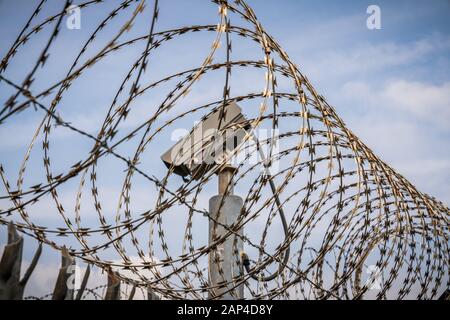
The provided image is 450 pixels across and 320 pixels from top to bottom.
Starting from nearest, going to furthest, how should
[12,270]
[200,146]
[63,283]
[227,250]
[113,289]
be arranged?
1. [12,270]
2. [63,283]
3. [113,289]
4. [227,250]
5. [200,146]

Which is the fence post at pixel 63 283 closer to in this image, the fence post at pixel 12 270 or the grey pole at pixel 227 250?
the fence post at pixel 12 270

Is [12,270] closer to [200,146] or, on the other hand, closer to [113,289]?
[113,289]

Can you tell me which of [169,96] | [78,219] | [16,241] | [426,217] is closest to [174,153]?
[169,96]

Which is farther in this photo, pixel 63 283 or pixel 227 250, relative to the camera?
pixel 227 250

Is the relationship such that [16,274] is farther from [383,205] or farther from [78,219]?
[383,205]

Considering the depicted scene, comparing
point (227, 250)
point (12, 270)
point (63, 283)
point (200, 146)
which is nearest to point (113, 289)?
point (63, 283)

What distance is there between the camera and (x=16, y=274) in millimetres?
3084

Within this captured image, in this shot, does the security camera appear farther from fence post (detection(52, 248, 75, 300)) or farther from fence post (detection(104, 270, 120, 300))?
fence post (detection(52, 248, 75, 300))

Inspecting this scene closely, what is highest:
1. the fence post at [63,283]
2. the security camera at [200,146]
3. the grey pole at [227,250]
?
the security camera at [200,146]

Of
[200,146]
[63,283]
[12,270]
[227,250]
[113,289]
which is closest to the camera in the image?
[12,270]

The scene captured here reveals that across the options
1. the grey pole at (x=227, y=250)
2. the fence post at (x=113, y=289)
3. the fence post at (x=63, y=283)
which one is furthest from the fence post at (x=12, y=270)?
the grey pole at (x=227, y=250)

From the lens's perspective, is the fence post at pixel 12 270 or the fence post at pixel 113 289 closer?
the fence post at pixel 12 270

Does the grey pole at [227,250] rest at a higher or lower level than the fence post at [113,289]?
higher

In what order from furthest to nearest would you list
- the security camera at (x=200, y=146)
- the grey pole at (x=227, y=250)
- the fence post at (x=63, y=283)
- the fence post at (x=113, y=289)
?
the security camera at (x=200, y=146), the grey pole at (x=227, y=250), the fence post at (x=113, y=289), the fence post at (x=63, y=283)
